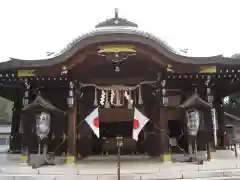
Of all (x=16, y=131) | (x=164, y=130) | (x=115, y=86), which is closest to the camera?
(x=164, y=130)

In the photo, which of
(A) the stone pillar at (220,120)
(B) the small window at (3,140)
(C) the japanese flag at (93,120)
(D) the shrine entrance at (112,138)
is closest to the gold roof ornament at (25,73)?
(C) the japanese flag at (93,120)

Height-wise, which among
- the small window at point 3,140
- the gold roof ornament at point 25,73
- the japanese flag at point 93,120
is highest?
the gold roof ornament at point 25,73

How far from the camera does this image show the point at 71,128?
9648 millimetres

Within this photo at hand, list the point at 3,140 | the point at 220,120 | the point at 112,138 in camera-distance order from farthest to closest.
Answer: the point at 3,140 < the point at 220,120 < the point at 112,138

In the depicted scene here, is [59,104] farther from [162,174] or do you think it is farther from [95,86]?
[162,174]

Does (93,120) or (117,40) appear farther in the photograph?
(93,120)

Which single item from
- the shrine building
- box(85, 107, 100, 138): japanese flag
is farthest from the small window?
box(85, 107, 100, 138): japanese flag

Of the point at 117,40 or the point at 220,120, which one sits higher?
the point at 117,40

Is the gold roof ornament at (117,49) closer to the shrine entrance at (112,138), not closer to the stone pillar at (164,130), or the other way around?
the stone pillar at (164,130)

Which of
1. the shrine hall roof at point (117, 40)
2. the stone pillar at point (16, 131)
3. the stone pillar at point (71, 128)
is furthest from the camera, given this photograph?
the stone pillar at point (16, 131)

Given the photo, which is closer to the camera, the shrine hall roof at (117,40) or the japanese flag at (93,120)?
the shrine hall roof at (117,40)

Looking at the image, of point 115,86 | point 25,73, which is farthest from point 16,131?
point 115,86

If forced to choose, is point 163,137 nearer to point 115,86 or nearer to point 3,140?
point 115,86

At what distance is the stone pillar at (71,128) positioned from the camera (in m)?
9.46
